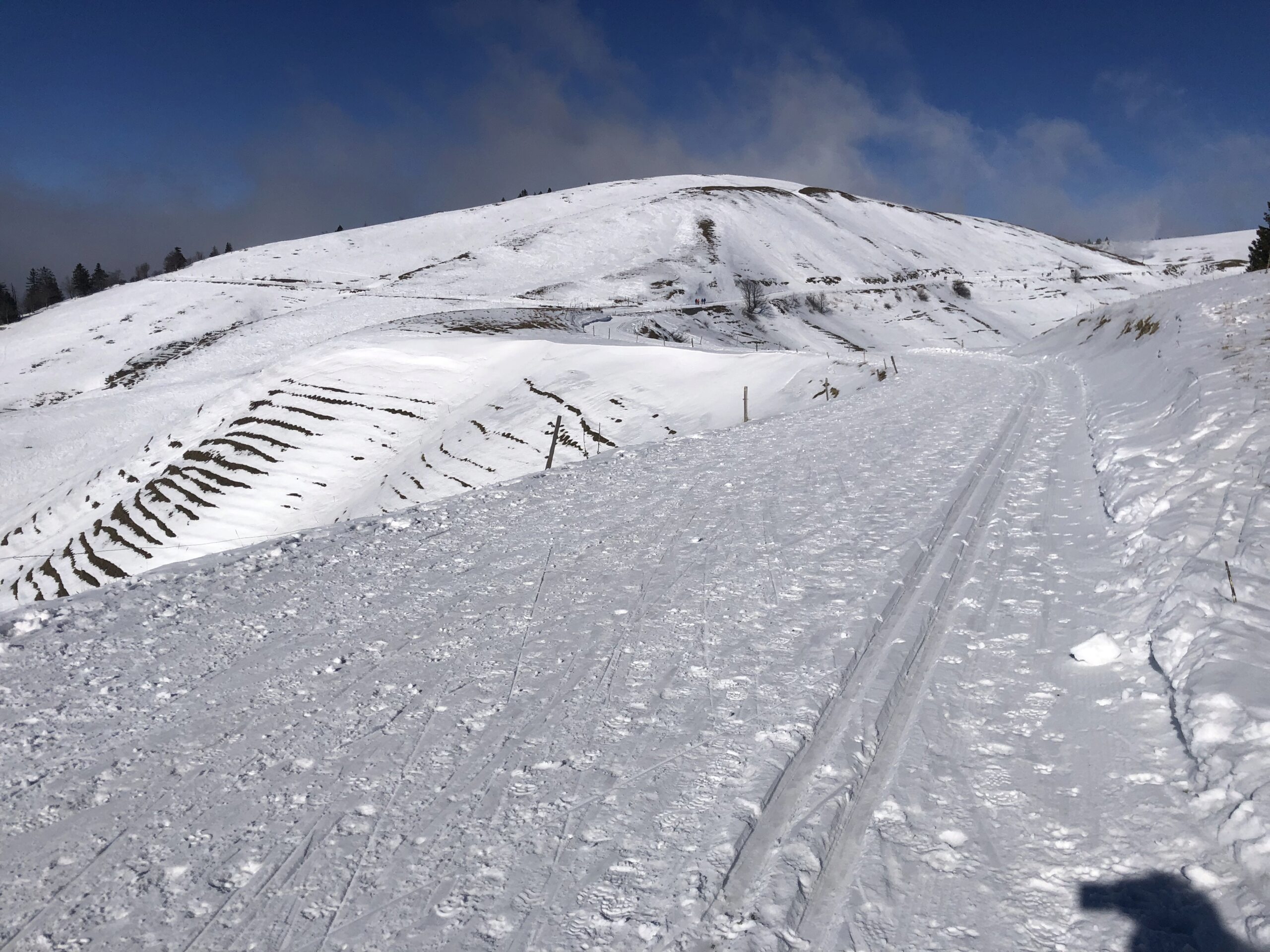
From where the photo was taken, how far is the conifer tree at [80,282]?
13312 cm

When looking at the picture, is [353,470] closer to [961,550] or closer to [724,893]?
[961,550]

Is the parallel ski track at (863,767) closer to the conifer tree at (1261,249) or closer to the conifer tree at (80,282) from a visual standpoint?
the conifer tree at (1261,249)

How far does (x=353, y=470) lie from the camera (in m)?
28.2

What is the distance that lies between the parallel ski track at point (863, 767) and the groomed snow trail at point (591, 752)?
2 centimetres

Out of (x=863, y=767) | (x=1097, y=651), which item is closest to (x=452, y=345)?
(x=1097, y=651)

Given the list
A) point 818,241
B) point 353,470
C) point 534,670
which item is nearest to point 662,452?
point 534,670

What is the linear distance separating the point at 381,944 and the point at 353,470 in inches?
1064

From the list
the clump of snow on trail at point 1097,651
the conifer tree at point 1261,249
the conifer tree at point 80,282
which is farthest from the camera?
the conifer tree at point 80,282

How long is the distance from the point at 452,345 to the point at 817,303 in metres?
54.5

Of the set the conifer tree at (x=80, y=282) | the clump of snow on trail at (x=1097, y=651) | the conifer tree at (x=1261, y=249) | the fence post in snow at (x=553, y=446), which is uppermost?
the conifer tree at (x=80, y=282)

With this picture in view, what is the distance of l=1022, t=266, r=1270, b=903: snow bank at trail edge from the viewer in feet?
12.9

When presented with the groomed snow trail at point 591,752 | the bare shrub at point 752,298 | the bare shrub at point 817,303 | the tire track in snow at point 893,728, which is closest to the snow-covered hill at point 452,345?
the bare shrub at point 817,303

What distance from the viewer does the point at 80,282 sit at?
134375 millimetres

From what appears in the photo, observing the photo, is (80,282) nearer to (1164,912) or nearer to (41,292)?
(41,292)
